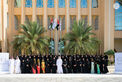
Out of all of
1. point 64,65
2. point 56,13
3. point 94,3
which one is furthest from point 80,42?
point 94,3

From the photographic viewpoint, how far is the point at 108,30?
2716 cm

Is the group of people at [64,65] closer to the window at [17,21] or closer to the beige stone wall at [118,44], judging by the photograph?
the window at [17,21]

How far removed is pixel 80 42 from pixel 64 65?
23.6 ft

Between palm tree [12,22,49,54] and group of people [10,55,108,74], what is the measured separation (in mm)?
6029

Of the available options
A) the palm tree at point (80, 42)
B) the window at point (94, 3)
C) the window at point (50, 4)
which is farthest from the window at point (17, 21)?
the window at point (94, 3)

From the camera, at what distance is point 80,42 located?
25.2 meters

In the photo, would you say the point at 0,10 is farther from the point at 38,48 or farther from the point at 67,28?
the point at 67,28

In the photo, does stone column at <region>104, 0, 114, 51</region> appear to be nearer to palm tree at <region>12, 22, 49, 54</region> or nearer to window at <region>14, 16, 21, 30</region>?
palm tree at <region>12, 22, 49, 54</region>

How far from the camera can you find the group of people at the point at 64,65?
59.7ft

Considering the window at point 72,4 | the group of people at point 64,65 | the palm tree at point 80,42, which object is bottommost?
the group of people at point 64,65

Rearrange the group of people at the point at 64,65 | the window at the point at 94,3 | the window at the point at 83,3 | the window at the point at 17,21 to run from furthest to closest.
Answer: the window at the point at 83,3 → the window at the point at 94,3 → the window at the point at 17,21 → the group of people at the point at 64,65

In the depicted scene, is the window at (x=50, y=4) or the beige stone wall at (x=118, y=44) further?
the beige stone wall at (x=118, y=44)

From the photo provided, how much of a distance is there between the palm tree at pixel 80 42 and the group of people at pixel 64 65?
19.3 feet

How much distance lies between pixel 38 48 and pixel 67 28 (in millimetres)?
5560
